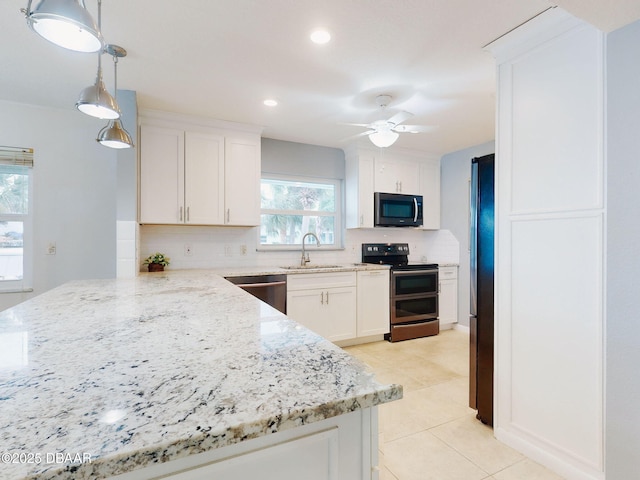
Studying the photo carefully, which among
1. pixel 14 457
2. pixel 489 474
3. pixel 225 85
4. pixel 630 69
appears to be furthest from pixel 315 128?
pixel 14 457

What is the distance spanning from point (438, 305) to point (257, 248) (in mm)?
2474

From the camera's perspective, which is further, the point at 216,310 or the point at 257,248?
the point at 257,248

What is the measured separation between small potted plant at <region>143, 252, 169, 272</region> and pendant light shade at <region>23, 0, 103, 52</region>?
2350 millimetres

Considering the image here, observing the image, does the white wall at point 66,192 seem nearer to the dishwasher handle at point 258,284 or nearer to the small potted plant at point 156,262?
the small potted plant at point 156,262

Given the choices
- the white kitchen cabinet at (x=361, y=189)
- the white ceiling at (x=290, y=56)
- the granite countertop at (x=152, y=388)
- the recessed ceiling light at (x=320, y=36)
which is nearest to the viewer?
Answer: the granite countertop at (x=152, y=388)

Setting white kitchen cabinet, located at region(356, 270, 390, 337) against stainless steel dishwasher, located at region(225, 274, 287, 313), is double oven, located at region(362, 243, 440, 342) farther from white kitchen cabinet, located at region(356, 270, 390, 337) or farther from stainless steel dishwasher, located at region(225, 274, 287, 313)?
stainless steel dishwasher, located at region(225, 274, 287, 313)

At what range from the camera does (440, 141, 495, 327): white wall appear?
14.1 feet

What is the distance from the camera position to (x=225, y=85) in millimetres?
2510

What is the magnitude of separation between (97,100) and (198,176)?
5.56ft

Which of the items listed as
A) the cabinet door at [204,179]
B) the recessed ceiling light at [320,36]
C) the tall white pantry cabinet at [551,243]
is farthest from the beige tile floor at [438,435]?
the cabinet door at [204,179]

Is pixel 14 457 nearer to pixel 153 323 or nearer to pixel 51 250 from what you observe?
pixel 153 323

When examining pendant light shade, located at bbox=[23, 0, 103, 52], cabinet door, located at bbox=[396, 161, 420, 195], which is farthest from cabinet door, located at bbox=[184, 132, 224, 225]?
cabinet door, located at bbox=[396, 161, 420, 195]

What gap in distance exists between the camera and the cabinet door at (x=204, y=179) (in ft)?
A: 10.4

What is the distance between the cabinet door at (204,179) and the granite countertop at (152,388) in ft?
6.91
